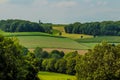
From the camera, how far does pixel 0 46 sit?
54.5 m

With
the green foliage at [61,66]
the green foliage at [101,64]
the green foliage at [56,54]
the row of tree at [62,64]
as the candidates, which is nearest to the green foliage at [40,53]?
the green foliage at [56,54]

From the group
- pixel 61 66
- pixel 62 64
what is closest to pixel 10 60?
pixel 62 64

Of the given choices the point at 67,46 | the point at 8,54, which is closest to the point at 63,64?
the point at 67,46

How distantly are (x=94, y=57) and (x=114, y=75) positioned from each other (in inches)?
180

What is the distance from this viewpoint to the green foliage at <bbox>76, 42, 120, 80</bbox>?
2432 inches

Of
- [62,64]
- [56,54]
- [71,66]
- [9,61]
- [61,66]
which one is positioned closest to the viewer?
[9,61]

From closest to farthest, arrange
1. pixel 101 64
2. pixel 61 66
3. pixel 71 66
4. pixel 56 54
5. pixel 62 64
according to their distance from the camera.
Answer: pixel 101 64
pixel 71 66
pixel 62 64
pixel 61 66
pixel 56 54

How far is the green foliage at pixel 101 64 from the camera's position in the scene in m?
61.8

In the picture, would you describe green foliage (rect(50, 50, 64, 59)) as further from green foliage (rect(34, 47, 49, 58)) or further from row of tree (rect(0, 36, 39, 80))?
row of tree (rect(0, 36, 39, 80))

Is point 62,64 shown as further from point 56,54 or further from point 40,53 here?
point 40,53

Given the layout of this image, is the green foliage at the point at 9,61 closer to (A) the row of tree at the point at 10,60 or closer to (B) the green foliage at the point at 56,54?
(A) the row of tree at the point at 10,60

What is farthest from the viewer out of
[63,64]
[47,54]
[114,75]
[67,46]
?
[67,46]

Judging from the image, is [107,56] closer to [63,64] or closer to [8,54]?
[8,54]

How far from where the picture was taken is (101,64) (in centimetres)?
6281
